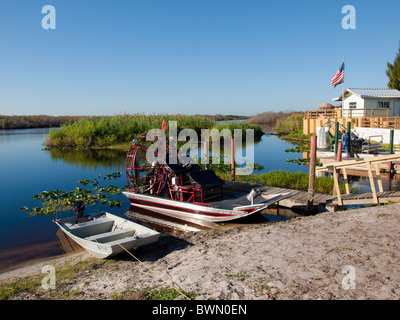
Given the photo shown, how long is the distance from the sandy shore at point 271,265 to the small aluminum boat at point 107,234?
0.34 metres

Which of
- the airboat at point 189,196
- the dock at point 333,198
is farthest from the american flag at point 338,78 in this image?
the airboat at point 189,196

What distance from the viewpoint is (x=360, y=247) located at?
20.7ft

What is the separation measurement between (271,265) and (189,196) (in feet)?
19.9

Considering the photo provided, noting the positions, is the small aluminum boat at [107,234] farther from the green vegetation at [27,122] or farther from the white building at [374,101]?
the green vegetation at [27,122]

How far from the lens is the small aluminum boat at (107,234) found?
7285 mm

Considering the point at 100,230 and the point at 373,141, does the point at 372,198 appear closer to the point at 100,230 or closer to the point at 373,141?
the point at 100,230

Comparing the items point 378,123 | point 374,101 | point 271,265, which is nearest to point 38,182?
point 271,265

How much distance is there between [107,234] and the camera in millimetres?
8367

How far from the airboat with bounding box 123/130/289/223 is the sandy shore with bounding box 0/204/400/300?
5.72 ft

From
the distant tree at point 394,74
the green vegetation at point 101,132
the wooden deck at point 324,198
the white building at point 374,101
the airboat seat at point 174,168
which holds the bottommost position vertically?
the wooden deck at point 324,198

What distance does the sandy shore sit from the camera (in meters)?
4.93

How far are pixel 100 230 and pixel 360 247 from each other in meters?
6.91

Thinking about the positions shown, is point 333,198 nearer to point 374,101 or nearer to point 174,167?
point 174,167
